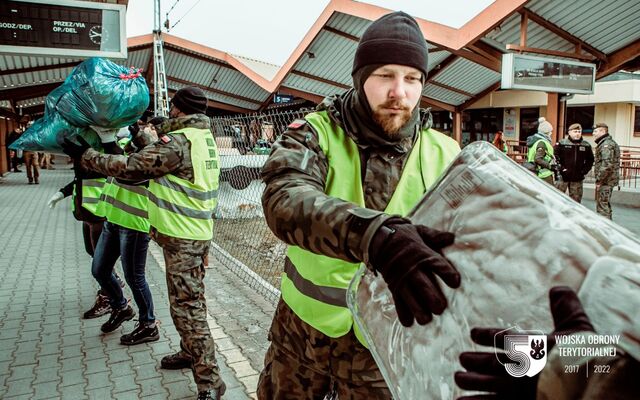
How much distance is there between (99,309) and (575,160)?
7608mm

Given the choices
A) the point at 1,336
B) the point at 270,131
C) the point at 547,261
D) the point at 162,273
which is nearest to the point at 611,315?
the point at 547,261

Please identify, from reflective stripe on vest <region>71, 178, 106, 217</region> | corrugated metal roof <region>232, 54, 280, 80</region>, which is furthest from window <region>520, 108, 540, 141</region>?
reflective stripe on vest <region>71, 178, 106, 217</region>

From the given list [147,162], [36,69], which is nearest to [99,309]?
[147,162]

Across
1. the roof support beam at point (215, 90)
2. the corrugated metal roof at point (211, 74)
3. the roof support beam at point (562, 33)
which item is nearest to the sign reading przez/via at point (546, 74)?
the roof support beam at point (562, 33)

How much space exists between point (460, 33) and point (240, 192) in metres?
6.57

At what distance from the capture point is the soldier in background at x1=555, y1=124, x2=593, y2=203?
820cm

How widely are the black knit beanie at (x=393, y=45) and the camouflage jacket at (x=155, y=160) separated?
5.41ft

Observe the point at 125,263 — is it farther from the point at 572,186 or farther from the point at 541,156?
the point at 572,186

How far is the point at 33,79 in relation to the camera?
1525cm

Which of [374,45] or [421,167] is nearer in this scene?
[374,45]

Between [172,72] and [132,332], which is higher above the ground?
[172,72]

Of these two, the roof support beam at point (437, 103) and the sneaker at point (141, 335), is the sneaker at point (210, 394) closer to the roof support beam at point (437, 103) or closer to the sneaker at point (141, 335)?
the sneaker at point (141, 335)

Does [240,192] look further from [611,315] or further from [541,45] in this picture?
[541,45]

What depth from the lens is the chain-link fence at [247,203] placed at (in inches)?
213
